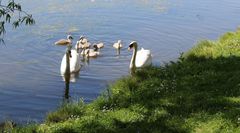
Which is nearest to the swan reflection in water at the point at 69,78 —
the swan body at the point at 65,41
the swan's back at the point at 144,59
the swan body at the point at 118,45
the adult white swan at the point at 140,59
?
the adult white swan at the point at 140,59

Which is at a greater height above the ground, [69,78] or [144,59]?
[144,59]

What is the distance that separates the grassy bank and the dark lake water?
7.94ft

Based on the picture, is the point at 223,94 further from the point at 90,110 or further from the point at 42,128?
the point at 42,128

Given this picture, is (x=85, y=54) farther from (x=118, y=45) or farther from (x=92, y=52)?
(x=118, y=45)

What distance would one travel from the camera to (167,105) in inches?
454

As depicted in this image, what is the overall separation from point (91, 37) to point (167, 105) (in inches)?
584

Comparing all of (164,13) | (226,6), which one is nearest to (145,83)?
(164,13)

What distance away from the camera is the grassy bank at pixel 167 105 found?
10.4m

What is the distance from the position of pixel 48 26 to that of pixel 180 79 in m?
13.7

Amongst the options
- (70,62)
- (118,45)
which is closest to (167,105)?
(70,62)

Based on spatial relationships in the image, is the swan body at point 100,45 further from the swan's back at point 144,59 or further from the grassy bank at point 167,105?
the grassy bank at point 167,105

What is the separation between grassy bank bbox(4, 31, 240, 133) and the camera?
10359 mm

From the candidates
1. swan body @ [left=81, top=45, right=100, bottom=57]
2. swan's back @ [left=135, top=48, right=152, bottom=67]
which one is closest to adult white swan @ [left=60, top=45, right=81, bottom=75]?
swan body @ [left=81, top=45, right=100, bottom=57]

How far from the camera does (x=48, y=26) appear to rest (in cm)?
2609
